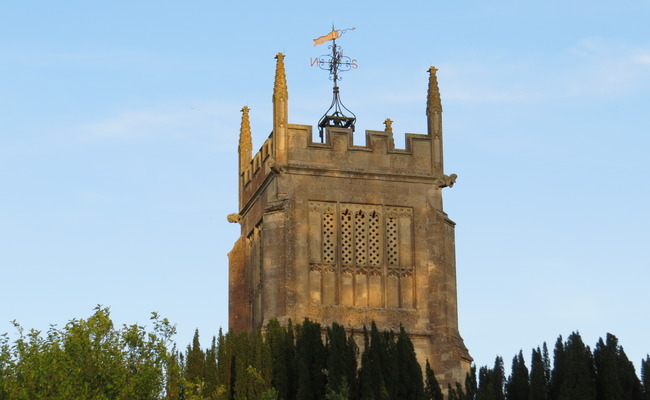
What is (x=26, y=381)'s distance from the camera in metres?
51.8

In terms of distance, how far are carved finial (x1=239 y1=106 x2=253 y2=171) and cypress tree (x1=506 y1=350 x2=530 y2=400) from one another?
20.3m

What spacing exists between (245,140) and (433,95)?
6.66 metres

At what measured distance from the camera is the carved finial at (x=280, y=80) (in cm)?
6341

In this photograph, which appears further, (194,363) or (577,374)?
(194,363)

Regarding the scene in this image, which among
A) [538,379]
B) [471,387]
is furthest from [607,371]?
[471,387]

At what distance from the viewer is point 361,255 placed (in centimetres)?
6175

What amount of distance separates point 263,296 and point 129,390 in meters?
10.6

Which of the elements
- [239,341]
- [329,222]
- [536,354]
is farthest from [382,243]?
A: [536,354]

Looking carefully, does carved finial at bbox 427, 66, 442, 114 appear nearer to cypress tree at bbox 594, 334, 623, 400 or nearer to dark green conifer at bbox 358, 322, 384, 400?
dark green conifer at bbox 358, 322, 384, 400

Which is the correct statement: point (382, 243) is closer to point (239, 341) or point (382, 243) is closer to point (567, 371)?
point (239, 341)

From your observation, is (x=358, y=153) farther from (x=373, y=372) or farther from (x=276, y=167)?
(x=373, y=372)

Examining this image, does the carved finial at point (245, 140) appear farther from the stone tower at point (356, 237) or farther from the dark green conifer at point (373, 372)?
the dark green conifer at point (373, 372)

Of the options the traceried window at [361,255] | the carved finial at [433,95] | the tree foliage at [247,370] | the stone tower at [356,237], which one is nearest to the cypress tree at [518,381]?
the tree foliage at [247,370]

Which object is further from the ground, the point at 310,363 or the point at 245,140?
the point at 245,140
